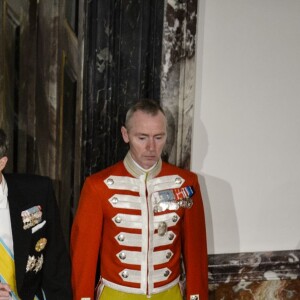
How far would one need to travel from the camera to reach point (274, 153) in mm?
4117

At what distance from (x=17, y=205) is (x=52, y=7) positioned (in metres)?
1.42

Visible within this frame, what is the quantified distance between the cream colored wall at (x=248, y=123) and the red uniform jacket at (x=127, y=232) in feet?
2.06

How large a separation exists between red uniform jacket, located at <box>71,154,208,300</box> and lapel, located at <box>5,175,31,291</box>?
0.38 metres

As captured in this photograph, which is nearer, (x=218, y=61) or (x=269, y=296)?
(x=218, y=61)

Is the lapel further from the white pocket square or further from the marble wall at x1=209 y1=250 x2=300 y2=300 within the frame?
the marble wall at x1=209 y1=250 x2=300 y2=300

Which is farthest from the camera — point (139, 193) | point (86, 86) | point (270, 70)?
point (270, 70)

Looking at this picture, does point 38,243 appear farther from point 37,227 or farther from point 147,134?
point 147,134

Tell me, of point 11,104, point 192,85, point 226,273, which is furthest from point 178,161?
point 11,104

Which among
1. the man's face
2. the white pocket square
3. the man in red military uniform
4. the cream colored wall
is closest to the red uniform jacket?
the man in red military uniform

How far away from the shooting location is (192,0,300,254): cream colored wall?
154 inches

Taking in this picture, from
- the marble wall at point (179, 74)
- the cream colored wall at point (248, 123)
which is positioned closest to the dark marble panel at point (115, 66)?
the marble wall at point (179, 74)

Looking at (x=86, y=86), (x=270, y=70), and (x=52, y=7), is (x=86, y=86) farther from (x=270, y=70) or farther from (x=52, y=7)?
(x=270, y=70)

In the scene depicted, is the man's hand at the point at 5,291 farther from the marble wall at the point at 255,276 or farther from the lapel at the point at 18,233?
the marble wall at the point at 255,276

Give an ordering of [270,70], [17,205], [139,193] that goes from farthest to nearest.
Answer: [270,70]
[139,193]
[17,205]
